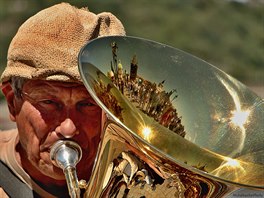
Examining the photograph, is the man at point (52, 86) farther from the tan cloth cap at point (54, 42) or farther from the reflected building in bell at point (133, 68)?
the reflected building in bell at point (133, 68)

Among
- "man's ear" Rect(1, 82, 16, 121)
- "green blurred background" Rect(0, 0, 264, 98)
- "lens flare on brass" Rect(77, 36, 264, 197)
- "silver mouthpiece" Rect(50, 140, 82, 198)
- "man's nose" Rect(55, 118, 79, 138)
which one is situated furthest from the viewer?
"green blurred background" Rect(0, 0, 264, 98)

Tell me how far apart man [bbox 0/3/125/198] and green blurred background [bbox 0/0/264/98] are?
50.5 ft

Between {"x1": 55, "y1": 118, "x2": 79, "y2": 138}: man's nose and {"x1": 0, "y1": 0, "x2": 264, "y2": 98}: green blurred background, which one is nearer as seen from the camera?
{"x1": 55, "y1": 118, "x2": 79, "y2": 138}: man's nose

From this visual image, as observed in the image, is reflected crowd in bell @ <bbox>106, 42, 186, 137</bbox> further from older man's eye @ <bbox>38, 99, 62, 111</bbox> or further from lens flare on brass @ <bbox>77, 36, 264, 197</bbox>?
older man's eye @ <bbox>38, 99, 62, 111</bbox>

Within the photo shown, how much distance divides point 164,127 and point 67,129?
0.32 meters

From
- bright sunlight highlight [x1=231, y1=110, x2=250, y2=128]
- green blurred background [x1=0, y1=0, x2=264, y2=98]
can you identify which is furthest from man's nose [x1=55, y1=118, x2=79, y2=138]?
green blurred background [x1=0, y1=0, x2=264, y2=98]

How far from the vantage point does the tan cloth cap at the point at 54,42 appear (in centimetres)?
272

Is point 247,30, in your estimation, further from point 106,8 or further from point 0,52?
point 0,52

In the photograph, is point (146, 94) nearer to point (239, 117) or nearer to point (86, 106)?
point (86, 106)

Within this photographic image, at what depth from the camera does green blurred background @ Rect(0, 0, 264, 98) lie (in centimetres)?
1930

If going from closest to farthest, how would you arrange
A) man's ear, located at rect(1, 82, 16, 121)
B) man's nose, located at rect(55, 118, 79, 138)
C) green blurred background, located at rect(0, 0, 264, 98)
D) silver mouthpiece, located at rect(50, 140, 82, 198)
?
silver mouthpiece, located at rect(50, 140, 82, 198) → man's nose, located at rect(55, 118, 79, 138) → man's ear, located at rect(1, 82, 16, 121) → green blurred background, located at rect(0, 0, 264, 98)

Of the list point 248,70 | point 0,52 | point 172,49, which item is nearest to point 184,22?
point 248,70

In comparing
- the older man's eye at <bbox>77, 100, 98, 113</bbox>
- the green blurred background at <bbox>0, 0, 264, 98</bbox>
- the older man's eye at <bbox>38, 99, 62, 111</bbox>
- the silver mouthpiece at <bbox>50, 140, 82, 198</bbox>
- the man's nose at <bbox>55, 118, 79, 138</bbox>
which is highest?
the green blurred background at <bbox>0, 0, 264, 98</bbox>

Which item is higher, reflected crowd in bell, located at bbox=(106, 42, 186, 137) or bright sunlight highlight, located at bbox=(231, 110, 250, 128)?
bright sunlight highlight, located at bbox=(231, 110, 250, 128)
